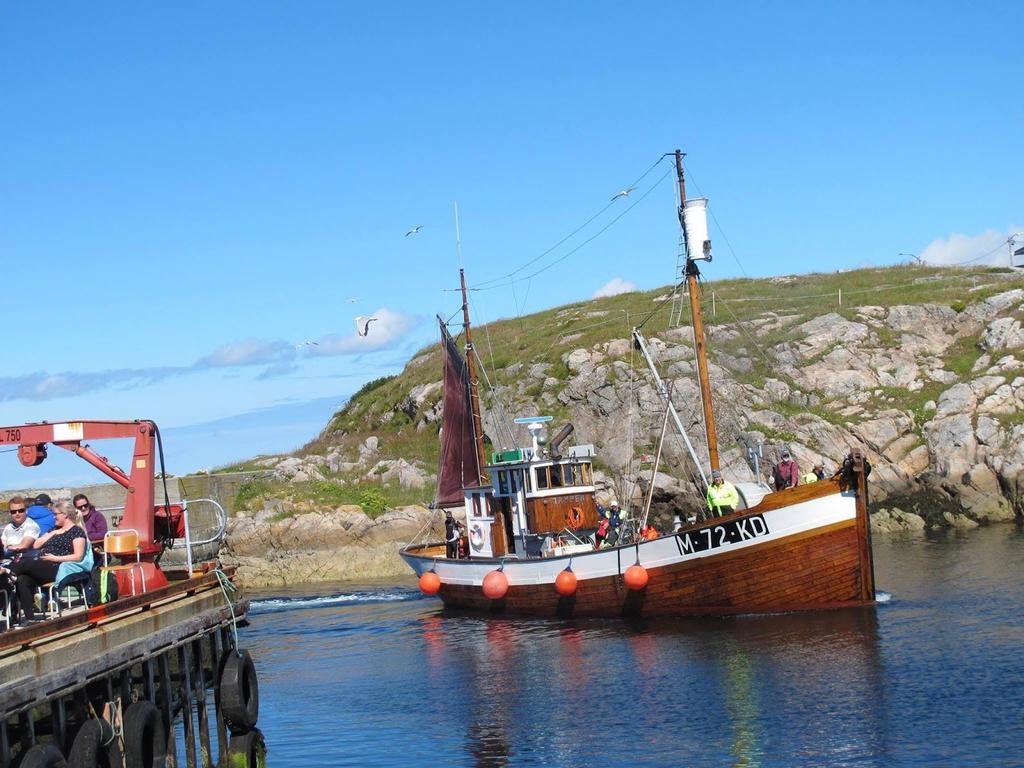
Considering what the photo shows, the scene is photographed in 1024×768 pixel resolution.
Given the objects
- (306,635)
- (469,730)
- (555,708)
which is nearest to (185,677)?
(469,730)

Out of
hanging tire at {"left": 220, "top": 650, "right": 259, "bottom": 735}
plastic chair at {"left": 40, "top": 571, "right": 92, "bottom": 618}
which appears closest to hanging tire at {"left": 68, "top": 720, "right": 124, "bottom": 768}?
plastic chair at {"left": 40, "top": 571, "right": 92, "bottom": 618}

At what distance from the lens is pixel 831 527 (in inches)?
1275

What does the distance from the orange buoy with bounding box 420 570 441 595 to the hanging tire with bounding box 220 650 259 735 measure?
2087cm

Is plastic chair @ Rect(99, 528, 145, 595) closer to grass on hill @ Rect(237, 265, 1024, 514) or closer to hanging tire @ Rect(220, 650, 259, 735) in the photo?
hanging tire @ Rect(220, 650, 259, 735)

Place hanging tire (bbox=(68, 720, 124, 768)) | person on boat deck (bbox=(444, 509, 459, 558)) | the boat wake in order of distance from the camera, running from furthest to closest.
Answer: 1. the boat wake
2. person on boat deck (bbox=(444, 509, 459, 558))
3. hanging tire (bbox=(68, 720, 124, 768))

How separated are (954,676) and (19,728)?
61.4 feet

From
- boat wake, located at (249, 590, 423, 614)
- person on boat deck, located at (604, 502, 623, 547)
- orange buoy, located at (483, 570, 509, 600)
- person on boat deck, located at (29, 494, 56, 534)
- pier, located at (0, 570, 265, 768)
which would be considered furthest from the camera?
boat wake, located at (249, 590, 423, 614)

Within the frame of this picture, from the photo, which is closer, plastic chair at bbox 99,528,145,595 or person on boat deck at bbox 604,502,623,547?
plastic chair at bbox 99,528,145,595

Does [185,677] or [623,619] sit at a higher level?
[185,677]

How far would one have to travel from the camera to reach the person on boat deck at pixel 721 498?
34.1 meters

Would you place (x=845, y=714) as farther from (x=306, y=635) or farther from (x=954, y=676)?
(x=306, y=635)

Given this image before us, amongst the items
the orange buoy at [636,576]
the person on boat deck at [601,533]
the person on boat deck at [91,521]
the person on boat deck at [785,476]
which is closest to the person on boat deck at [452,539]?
the person on boat deck at [601,533]

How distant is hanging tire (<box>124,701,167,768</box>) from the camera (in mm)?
15109

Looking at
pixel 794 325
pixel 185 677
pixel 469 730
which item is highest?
pixel 794 325
